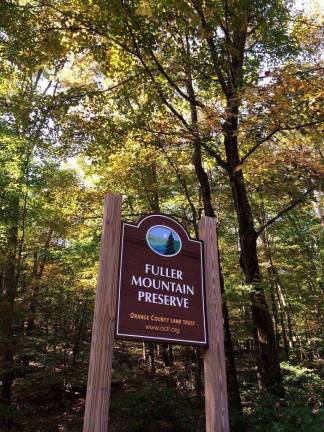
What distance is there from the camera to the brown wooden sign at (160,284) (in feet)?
10.7

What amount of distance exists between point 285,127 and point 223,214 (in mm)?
9715

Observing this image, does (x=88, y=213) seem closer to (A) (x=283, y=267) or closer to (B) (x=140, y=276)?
(B) (x=140, y=276)

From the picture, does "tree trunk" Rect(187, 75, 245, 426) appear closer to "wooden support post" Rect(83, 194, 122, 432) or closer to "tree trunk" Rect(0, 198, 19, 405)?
"wooden support post" Rect(83, 194, 122, 432)

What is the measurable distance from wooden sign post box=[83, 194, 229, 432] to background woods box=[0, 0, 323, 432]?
203 cm

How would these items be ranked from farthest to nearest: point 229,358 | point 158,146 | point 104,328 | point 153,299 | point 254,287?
point 158,146, point 229,358, point 254,287, point 153,299, point 104,328


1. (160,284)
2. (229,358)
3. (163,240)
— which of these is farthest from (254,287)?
(160,284)

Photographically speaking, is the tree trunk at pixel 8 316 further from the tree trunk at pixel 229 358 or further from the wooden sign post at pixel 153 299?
the wooden sign post at pixel 153 299

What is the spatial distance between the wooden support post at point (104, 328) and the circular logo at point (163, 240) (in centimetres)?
34

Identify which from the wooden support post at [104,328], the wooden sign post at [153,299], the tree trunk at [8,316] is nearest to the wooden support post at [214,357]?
the wooden sign post at [153,299]

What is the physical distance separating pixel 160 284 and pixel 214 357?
90 centimetres

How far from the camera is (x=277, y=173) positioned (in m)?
7.79

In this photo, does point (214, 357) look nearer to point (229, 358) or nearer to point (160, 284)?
point (160, 284)

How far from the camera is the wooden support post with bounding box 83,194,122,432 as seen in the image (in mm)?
2936

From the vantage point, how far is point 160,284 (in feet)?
11.5
